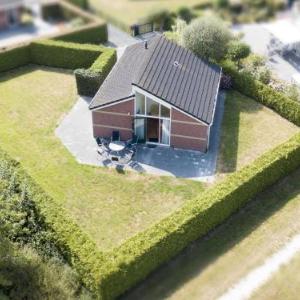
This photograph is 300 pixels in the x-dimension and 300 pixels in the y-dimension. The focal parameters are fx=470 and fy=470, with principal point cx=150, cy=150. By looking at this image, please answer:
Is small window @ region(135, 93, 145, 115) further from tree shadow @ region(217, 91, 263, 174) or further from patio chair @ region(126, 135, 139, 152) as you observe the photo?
tree shadow @ region(217, 91, 263, 174)

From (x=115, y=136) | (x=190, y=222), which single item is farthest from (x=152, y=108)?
(x=190, y=222)

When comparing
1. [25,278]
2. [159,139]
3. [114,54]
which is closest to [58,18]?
[114,54]

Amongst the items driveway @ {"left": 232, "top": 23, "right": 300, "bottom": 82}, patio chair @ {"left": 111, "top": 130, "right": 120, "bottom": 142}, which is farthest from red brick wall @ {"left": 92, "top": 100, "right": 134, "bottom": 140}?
driveway @ {"left": 232, "top": 23, "right": 300, "bottom": 82}

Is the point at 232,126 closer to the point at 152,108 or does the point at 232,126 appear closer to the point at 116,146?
the point at 152,108

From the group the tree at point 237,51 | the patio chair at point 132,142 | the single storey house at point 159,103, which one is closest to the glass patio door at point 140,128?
the single storey house at point 159,103

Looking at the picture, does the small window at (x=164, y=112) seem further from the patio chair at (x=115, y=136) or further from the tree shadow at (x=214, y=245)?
the tree shadow at (x=214, y=245)

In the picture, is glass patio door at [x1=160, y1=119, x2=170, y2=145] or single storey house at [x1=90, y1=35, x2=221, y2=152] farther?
glass patio door at [x1=160, y1=119, x2=170, y2=145]

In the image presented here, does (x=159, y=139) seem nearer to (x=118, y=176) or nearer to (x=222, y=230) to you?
(x=118, y=176)

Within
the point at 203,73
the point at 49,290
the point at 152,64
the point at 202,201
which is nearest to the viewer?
the point at 49,290
